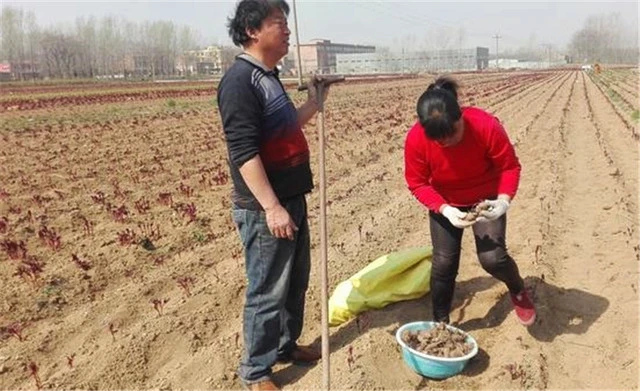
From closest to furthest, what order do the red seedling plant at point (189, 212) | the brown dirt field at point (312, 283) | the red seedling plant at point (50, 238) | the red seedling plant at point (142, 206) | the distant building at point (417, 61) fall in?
the brown dirt field at point (312, 283), the red seedling plant at point (50, 238), the red seedling plant at point (189, 212), the red seedling plant at point (142, 206), the distant building at point (417, 61)

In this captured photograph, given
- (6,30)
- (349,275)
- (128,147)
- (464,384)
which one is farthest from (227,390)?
(6,30)

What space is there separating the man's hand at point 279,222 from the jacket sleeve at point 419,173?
0.88 meters

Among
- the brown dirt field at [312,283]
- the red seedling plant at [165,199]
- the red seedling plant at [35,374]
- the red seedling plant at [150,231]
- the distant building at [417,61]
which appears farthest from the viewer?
the distant building at [417,61]

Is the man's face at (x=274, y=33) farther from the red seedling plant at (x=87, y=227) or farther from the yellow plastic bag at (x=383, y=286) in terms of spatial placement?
the red seedling plant at (x=87, y=227)

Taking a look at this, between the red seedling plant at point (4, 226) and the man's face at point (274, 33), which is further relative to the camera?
the red seedling plant at point (4, 226)

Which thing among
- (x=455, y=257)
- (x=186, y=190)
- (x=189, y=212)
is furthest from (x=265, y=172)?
(x=186, y=190)

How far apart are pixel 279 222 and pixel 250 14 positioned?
0.97 metres

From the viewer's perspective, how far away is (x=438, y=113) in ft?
9.61

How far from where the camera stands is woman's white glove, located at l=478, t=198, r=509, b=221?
3.05 metres

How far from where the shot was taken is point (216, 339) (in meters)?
3.80

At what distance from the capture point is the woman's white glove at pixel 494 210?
10.0ft

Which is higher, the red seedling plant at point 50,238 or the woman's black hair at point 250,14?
the woman's black hair at point 250,14

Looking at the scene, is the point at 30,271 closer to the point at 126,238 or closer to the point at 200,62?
the point at 126,238

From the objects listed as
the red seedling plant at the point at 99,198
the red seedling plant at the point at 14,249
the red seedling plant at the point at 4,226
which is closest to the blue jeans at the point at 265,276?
the red seedling plant at the point at 14,249
